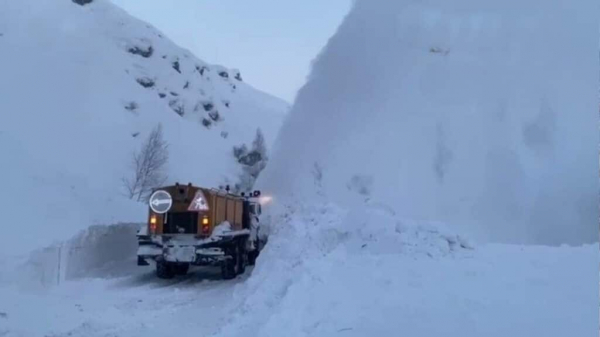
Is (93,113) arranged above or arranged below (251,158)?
above

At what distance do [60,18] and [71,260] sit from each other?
7696 cm

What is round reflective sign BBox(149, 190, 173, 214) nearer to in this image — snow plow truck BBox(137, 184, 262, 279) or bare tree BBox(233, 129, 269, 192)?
snow plow truck BBox(137, 184, 262, 279)

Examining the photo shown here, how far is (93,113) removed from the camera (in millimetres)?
59688

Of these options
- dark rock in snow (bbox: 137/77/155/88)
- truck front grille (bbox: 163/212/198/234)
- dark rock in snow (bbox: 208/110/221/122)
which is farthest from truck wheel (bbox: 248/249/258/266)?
dark rock in snow (bbox: 208/110/221/122)

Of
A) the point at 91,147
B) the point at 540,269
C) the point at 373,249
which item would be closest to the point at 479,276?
the point at 540,269

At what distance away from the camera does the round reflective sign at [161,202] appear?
1412cm

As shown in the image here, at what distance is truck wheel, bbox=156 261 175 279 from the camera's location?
14039 millimetres

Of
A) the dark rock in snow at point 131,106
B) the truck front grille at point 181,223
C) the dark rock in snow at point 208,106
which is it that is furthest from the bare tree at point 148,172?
the dark rock in snow at point 208,106

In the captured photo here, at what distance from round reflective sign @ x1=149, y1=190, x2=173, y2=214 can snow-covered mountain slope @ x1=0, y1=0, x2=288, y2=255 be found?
150 inches

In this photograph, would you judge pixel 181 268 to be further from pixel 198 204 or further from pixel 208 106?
pixel 208 106

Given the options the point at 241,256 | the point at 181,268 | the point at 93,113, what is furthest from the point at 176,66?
the point at 181,268

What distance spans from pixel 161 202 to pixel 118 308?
4.30m

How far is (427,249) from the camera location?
8.45 m

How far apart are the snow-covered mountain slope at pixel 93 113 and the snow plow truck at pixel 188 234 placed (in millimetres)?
3769
